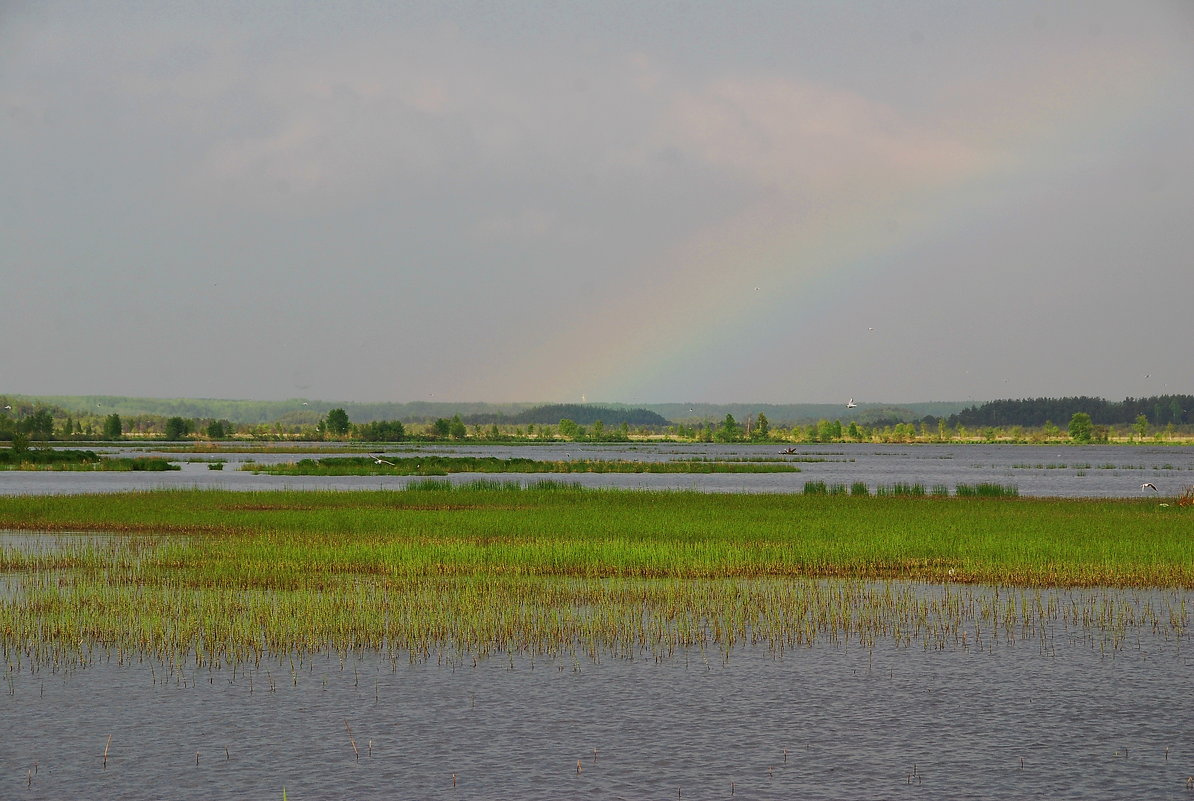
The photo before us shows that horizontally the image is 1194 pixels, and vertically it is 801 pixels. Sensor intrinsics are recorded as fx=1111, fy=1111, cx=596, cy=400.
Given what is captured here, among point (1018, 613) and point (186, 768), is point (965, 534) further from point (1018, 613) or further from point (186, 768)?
point (186, 768)

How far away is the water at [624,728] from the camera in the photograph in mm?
13133

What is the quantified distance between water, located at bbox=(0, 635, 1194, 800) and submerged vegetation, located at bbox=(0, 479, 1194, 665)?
1.93m

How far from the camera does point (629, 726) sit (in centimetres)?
1558

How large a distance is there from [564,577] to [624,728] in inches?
556

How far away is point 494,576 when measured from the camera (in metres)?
29.1

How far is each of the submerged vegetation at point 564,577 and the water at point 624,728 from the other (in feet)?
6.34

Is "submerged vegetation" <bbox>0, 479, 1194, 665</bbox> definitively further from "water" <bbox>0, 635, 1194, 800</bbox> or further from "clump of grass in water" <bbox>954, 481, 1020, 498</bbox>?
"clump of grass in water" <bbox>954, 481, 1020, 498</bbox>

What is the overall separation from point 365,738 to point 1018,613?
50.6 ft

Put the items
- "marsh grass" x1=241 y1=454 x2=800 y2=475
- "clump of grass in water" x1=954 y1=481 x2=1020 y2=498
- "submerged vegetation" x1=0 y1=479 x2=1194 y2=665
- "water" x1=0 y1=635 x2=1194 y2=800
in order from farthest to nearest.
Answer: "marsh grass" x1=241 y1=454 x2=800 y2=475
"clump of grass in water" x1=954 y1=481 x2=1020 y2=498
"submerged vegetation" x1=0 y1=479 x2=1194 y2=665
"water" x1=0 y1=635 x2=1194 y2=800

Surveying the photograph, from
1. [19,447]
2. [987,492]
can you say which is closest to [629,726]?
[987,492]

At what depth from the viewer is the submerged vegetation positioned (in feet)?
69.8

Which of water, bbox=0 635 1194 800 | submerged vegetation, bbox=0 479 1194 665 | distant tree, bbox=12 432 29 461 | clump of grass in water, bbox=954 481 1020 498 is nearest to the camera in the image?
water, bbox=0 635 1194 800

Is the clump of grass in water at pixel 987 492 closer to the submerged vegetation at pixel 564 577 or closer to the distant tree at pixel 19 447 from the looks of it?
the submerged vegetation at pixel 564 577

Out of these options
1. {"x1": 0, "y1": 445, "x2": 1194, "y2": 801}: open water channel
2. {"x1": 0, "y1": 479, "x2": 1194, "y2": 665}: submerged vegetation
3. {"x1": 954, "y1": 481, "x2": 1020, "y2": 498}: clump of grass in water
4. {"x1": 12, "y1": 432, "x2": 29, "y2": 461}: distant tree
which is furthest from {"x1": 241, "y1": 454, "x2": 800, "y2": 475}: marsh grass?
{"x1": 0, "y1": 445, "x2": 1194, "y2": 801}: open water channel
